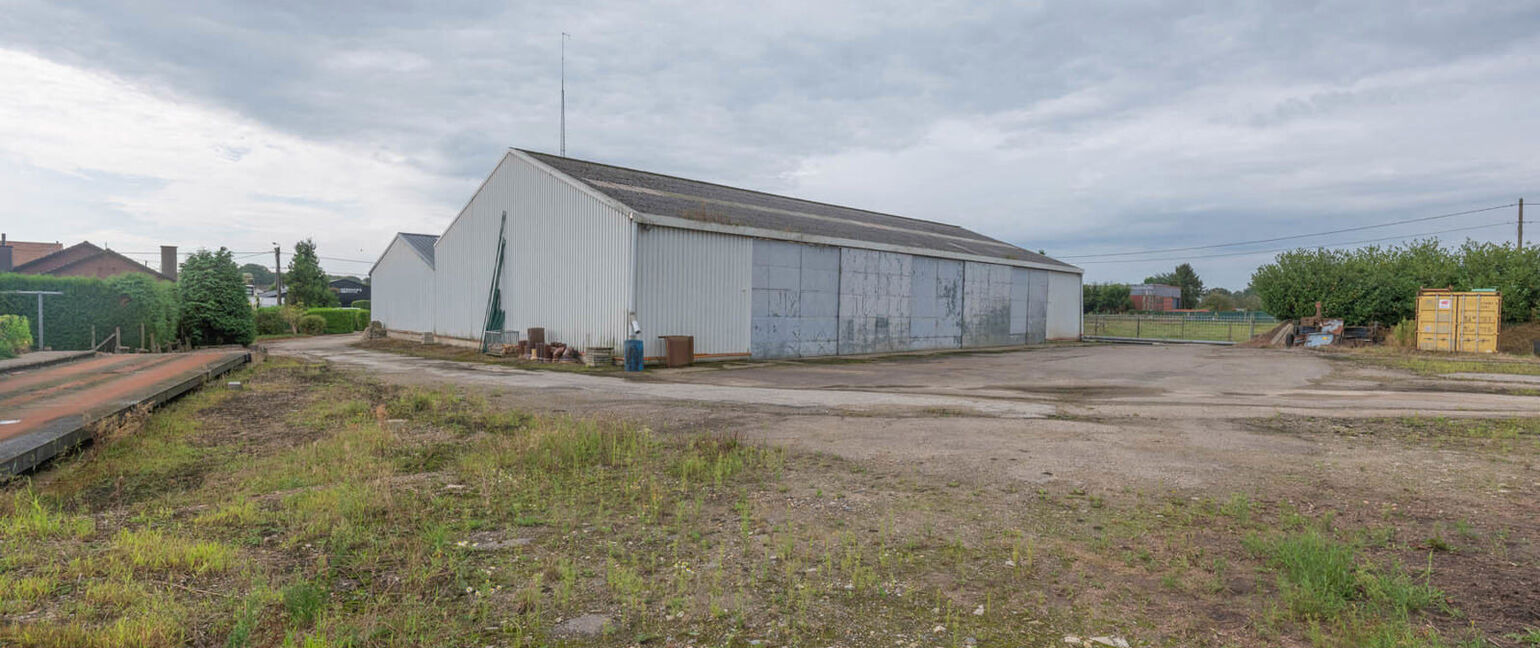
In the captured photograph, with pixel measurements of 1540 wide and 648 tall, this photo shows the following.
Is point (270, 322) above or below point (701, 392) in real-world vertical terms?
above

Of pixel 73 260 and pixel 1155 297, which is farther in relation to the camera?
pixel 1155 297

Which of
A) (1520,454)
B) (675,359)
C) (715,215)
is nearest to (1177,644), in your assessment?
(1520,454)

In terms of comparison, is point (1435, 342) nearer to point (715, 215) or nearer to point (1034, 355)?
point (1034, 355)

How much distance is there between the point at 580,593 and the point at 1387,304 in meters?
36.5

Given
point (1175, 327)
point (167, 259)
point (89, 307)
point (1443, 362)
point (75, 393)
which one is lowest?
point (75, 393)

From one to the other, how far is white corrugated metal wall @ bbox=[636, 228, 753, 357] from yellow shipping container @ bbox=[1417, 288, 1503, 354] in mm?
24525

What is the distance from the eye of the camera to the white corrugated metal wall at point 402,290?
98.8 ft

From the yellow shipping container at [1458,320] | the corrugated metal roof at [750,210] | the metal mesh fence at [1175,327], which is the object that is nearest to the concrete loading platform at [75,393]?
the corrugated metal roof at [750,210]

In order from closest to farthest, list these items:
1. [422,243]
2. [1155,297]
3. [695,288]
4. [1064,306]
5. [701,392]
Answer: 1. [701,392]
2. [695,288]
3. [422,243]
4. [1064,306]
5. [1155,297]

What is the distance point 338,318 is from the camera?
147ft

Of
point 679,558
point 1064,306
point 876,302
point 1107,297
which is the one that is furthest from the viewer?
point 1107,297

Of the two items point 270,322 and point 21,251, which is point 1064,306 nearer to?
point 270,322

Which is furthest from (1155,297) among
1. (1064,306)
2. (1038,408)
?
(1038,408)

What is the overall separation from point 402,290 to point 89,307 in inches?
502
